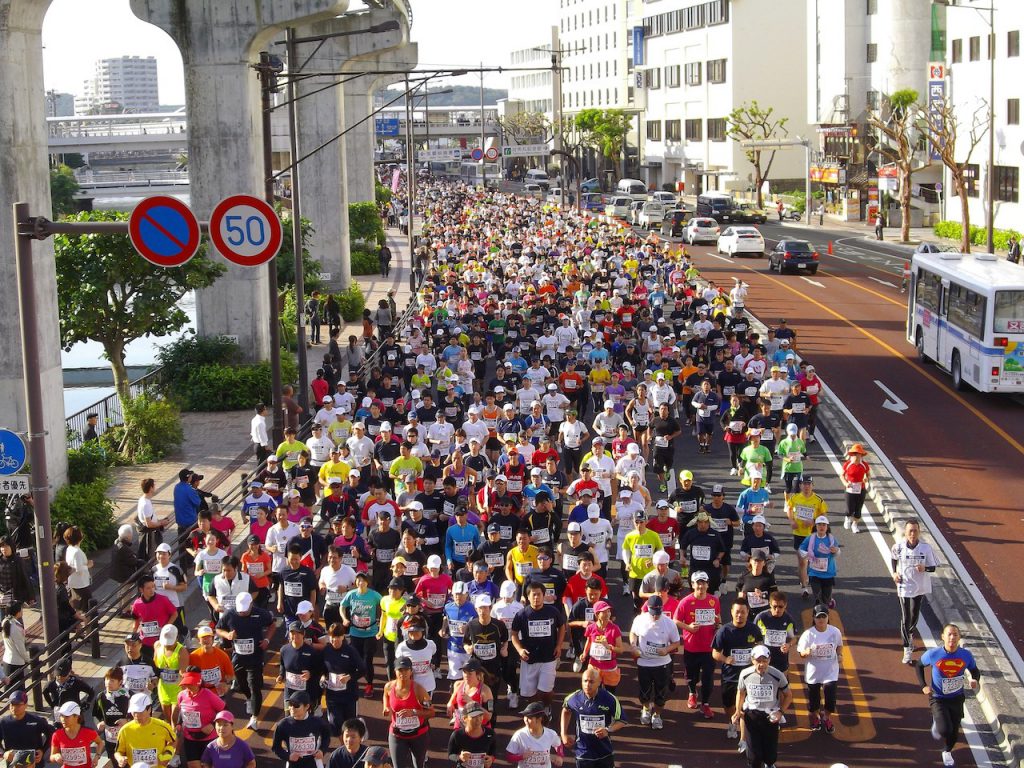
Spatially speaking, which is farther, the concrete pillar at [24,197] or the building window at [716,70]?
the building window at [716,70]

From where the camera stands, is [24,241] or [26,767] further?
[24,241]

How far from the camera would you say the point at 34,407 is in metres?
13.1

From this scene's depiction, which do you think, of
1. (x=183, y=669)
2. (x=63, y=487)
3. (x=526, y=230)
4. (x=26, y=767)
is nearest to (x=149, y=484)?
(x=63, y=487)

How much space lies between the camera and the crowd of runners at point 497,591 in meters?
11.3

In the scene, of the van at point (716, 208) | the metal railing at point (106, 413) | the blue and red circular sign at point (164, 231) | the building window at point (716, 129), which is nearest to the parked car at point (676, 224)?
the van at point (716, 208)

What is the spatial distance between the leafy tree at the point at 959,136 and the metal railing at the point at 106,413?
39.3 meters

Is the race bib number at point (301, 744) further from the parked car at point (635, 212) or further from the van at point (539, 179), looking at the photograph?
the van at point (539, 179)

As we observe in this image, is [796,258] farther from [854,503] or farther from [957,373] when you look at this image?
[854,503]

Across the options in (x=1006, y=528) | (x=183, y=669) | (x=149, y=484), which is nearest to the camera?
(x=183, y=669)

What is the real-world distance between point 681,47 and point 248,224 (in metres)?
103

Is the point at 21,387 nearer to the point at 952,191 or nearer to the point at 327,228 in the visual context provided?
the point at 327,228

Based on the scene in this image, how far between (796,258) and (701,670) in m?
41.7

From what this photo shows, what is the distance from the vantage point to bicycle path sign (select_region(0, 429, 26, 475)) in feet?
41.6

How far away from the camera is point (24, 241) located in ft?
42.0
